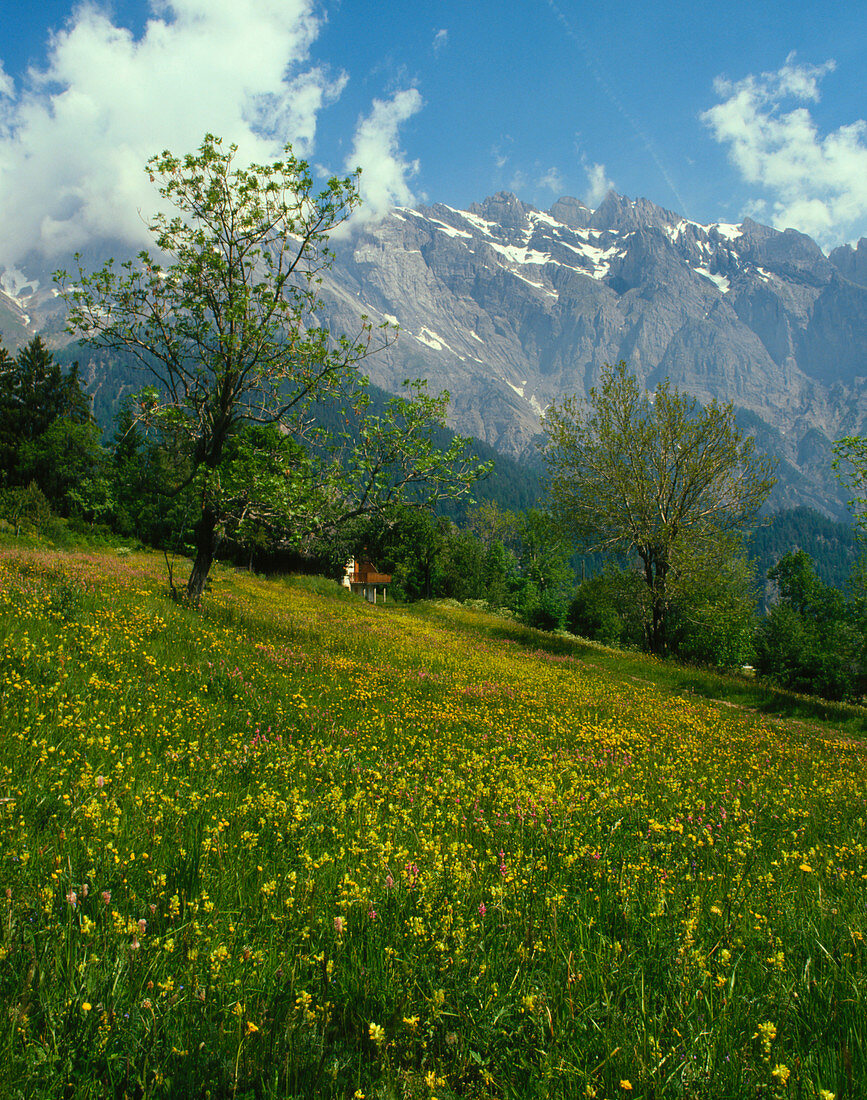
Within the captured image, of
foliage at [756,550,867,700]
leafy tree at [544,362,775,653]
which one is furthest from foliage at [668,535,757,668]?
foliage at [756,550,867,700]

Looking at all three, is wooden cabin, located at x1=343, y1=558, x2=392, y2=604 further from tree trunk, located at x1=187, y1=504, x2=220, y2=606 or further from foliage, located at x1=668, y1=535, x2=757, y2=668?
tree trunk, located at x1=187, y1=504, x2=220, y2=606

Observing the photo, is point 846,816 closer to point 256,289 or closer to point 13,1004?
point 13,1004

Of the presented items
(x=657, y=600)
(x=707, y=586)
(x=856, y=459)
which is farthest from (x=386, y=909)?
(x=707, y=586)

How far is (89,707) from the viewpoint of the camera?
602cm

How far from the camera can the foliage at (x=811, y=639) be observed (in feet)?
151

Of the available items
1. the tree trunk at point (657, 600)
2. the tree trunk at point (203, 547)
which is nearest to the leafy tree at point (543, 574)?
the tree trunk at point (657, 600)

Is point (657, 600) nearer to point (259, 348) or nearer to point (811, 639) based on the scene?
point (259, 348)

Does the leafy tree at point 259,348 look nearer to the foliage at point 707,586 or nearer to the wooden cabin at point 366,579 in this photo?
the foliage at point 707,586

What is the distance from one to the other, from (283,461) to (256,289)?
500 cm

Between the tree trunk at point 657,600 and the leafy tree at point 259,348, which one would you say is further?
the tree trunk at point 657,600

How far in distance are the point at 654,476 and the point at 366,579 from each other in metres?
59.4

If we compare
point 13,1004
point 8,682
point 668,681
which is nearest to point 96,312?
point 8,682

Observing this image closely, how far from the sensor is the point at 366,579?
8419 centimetres

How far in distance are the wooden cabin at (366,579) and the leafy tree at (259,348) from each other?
5991 centimetres
